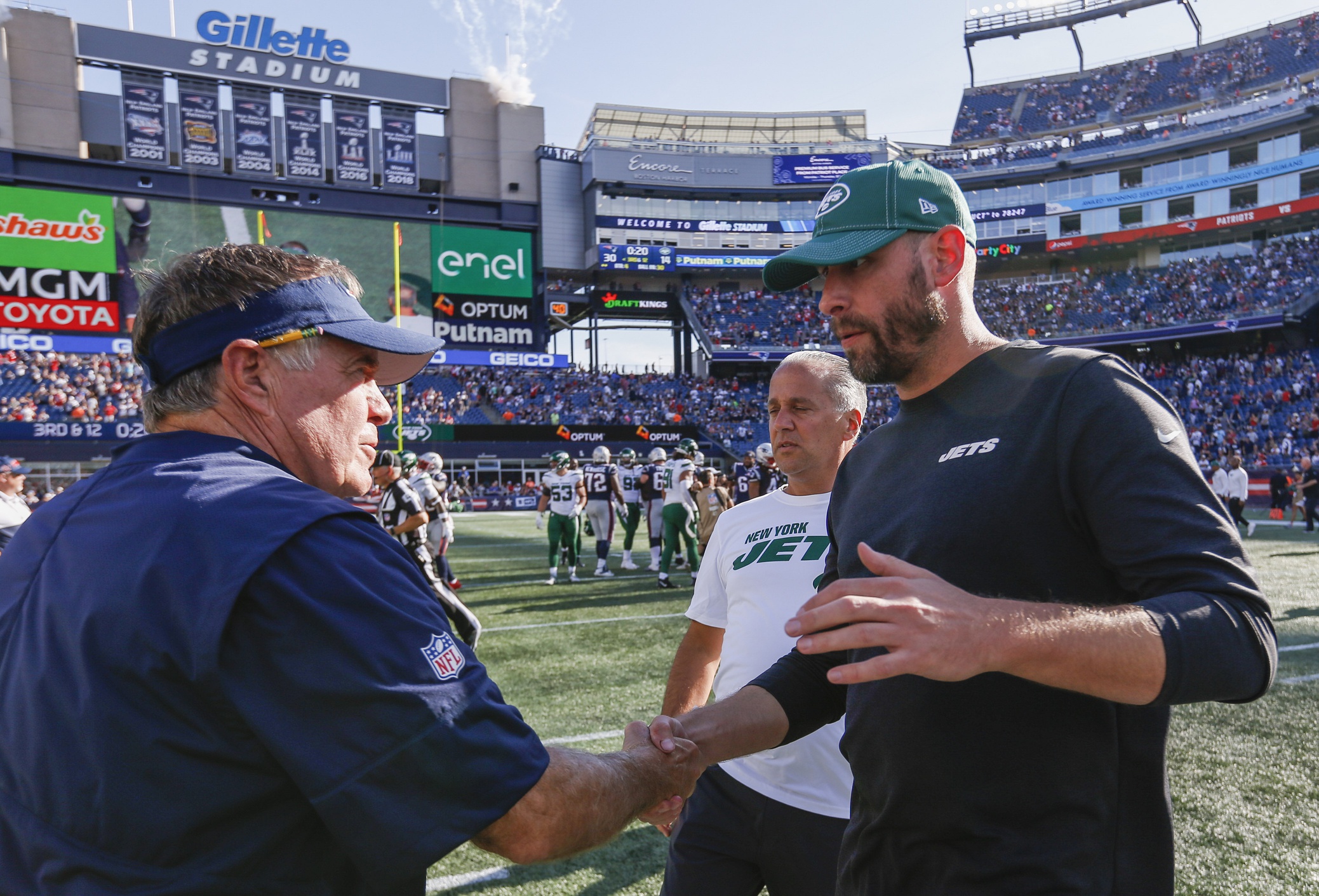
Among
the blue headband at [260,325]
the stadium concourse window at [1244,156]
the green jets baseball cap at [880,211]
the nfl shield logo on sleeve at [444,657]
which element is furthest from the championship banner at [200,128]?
the stadium concourse window at [1244,156]

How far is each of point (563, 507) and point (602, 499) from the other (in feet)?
7.33

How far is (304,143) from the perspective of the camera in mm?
42031

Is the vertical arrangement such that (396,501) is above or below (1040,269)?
below

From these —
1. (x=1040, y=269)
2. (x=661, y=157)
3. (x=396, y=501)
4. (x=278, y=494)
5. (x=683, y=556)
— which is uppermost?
(x=661, y=157)

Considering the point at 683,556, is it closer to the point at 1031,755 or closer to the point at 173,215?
the point at 1031,755

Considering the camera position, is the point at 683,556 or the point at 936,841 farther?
the point at 683,556

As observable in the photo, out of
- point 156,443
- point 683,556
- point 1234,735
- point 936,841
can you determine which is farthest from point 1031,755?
Result: point 683,556

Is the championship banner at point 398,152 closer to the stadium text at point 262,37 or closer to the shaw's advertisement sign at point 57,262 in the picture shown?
the stadium text at point 262,37

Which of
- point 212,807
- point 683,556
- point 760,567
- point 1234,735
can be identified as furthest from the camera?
point 683,556

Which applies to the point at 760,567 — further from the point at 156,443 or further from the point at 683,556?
the point at 683,556

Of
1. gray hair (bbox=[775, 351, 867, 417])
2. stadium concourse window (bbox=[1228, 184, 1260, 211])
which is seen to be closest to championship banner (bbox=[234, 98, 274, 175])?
gray hair (bbox=[775, 351, 867, 417])

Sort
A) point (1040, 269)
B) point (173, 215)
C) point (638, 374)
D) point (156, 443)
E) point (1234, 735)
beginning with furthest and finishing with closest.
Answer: point (1040, 269) < point (638, 374) < point (173, 215) < point (1234, 735) < point (156, 443)

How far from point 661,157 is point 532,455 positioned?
76.9ft

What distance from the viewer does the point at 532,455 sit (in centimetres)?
4050
